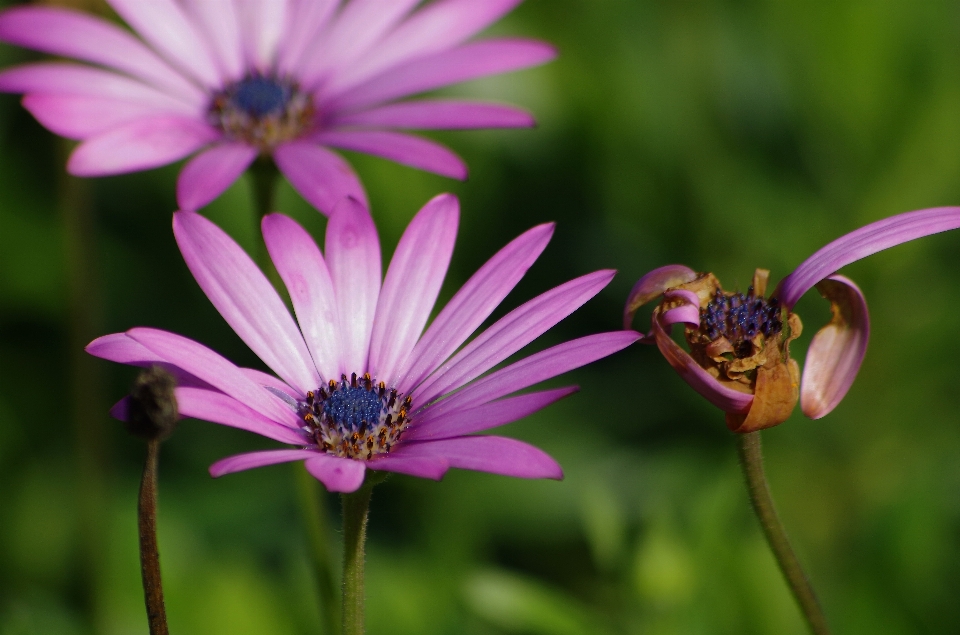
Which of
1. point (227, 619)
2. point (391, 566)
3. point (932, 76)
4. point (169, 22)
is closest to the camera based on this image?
point (227, 619)

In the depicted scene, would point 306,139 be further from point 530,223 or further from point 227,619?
point 530,223

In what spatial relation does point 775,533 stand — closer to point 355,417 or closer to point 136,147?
point 355,417

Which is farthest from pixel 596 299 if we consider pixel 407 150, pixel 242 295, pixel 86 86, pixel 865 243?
pixel 865 243

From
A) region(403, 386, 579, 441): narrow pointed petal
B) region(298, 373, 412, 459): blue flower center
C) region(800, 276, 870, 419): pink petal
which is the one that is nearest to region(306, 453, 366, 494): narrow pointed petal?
region(403, 386, 579, 441): narrow pointed petal

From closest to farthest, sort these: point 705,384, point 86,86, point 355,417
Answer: point 705,384 → point 355,417 → point 86,86

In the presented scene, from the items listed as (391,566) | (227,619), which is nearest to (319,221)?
(391,566)

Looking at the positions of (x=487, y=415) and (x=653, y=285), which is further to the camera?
(x=653, y=285)

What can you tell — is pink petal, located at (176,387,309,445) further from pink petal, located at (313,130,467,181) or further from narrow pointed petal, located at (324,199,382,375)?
pink petal, located at (313,130,467,181)

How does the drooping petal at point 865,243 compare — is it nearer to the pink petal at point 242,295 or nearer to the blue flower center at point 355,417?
the blue flower center at point 355,417
